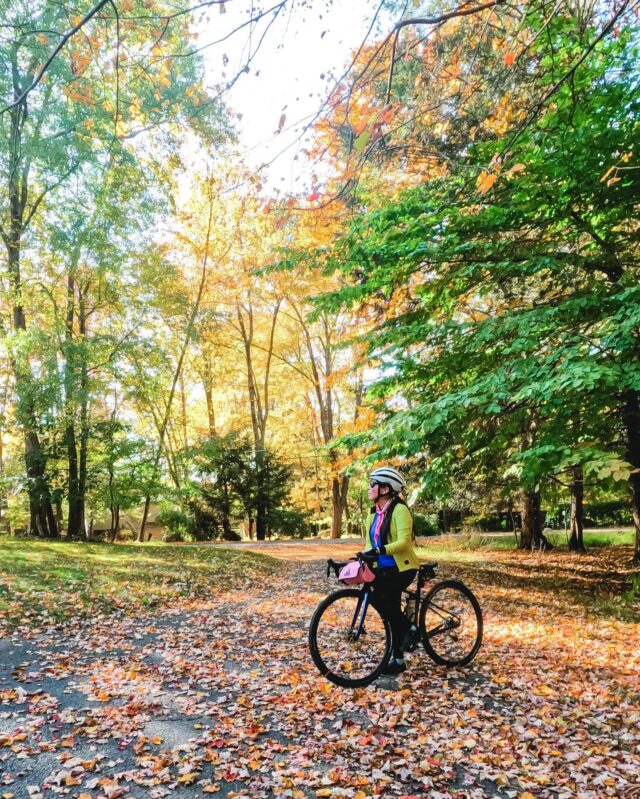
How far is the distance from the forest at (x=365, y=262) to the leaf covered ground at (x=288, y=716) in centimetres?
237

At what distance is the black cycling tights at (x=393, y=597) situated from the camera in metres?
4.55

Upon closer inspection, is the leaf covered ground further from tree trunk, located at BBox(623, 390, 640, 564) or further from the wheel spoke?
tree trunk, located at BBox(623, 390, 640, 564)

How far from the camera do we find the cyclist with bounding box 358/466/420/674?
4.55 m

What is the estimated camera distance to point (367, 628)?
4668mm

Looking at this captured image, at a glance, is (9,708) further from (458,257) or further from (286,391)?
(286,391)

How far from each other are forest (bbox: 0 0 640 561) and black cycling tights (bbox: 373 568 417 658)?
245 centimetres

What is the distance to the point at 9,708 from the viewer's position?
3926 millimetres

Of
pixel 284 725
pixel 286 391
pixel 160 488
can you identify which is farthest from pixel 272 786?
pixel 286 391

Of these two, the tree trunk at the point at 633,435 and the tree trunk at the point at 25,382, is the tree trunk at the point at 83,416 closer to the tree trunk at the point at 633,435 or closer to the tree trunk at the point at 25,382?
the tree trunk at the point at 25,382

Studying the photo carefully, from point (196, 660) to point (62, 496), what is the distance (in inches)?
459

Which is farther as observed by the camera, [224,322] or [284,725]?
[224,322]

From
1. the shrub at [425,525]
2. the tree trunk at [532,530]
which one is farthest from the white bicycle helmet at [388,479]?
the shrub at [425,525]

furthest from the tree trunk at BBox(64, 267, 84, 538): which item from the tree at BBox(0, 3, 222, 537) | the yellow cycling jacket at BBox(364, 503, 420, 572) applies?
the yellow cycling jacket at BBox(364, 503, 420, 572)

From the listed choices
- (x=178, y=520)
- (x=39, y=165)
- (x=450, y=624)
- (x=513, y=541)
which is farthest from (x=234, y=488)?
(x=450, y=624)
